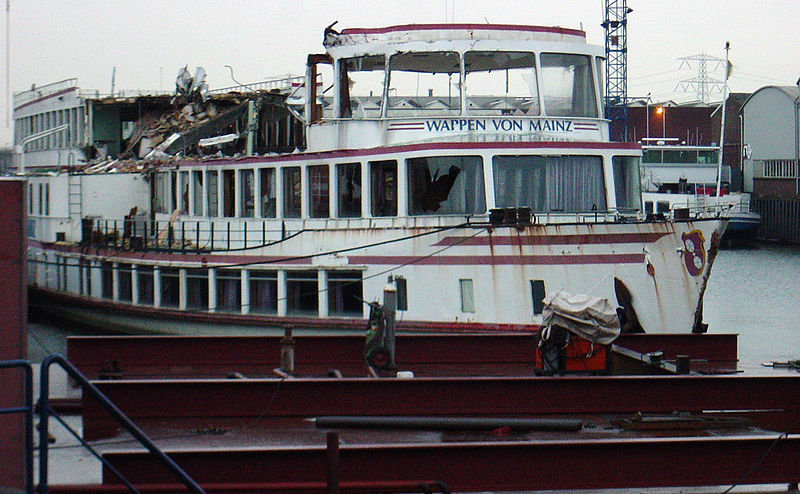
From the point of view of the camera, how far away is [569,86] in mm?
21922

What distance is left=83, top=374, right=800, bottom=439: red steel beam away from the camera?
11906 millimetres

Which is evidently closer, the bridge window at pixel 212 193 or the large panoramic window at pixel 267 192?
the large panoramic window at pixel 267 192

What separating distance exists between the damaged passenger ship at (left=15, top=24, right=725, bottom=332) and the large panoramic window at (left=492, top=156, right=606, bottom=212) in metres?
0.03

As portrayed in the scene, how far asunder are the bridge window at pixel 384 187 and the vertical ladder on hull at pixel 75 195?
13.4 m

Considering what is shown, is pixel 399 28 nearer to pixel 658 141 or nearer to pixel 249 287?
pixel 249 287

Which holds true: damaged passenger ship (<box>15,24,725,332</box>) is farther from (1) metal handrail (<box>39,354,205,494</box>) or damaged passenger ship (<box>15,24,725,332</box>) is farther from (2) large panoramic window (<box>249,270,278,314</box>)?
(1) metal handrail (<box>39,354,205,494</box>)

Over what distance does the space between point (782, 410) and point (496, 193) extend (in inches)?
335

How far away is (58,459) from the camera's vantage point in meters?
10.8

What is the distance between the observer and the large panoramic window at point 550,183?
1998cm

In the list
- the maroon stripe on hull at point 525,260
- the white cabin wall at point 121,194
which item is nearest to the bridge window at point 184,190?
the white cabin wall at point 121,194

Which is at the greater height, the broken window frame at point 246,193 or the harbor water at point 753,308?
the broken window frame at point 246,193


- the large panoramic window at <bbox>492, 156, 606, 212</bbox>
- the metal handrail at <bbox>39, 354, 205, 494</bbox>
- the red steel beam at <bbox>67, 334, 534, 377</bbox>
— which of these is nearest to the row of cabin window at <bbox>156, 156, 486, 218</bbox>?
the large panoramic window at <bbox>492, 156, 606, 212</bbox>

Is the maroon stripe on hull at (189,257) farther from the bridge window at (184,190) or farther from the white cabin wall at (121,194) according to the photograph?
the bridge window at (184,190)

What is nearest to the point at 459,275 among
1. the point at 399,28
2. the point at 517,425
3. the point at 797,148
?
the point at 399,28
